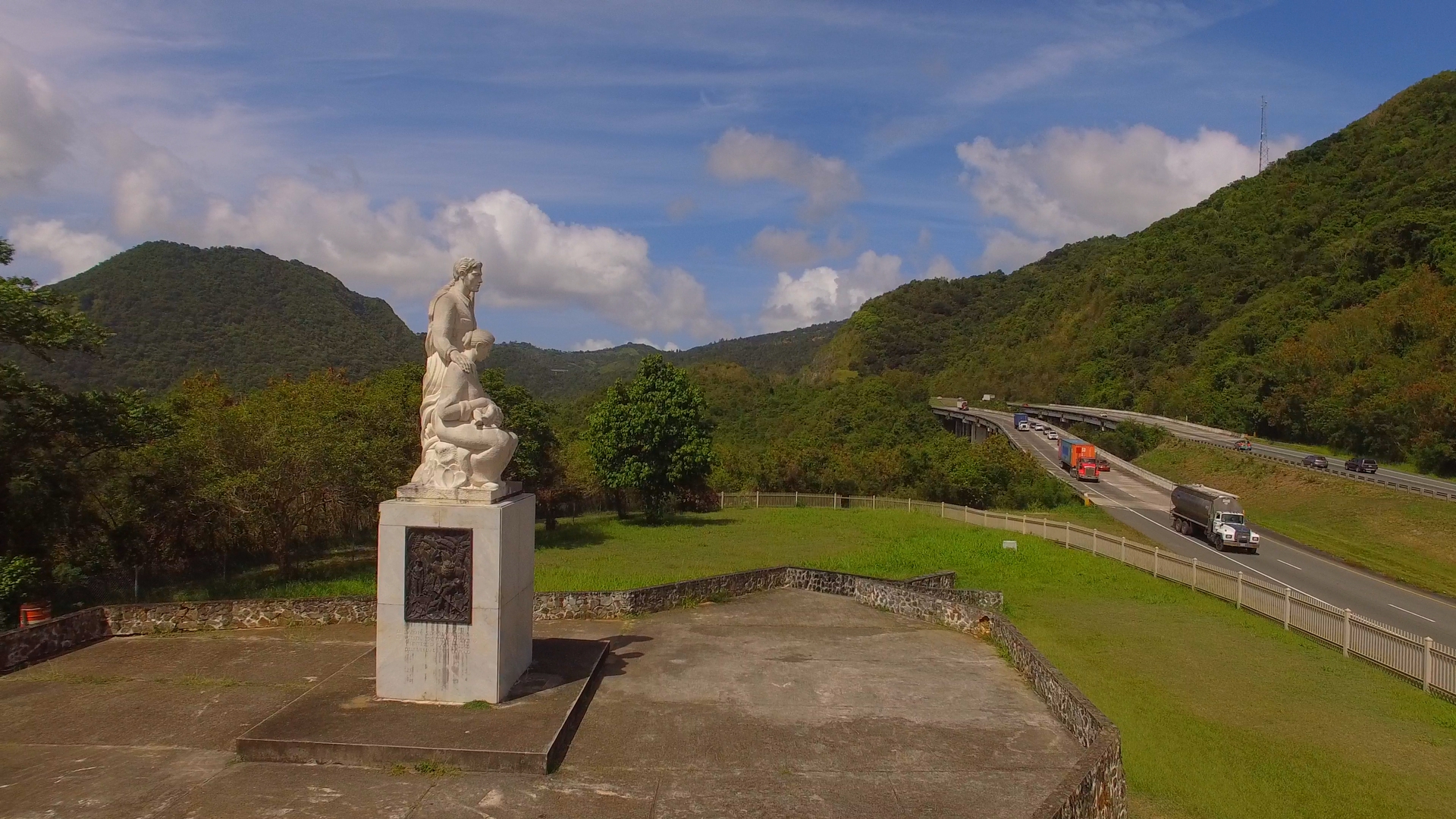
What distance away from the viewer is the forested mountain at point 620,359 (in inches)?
5005

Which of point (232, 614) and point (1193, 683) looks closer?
point (1193, 683)

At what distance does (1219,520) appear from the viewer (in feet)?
89.2

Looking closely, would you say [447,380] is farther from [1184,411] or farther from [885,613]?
[1184,411]

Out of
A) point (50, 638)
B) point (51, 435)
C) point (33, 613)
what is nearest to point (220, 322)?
point (51, 435)

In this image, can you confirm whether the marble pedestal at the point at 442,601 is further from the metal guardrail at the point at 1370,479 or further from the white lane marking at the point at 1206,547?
the metal guardrail at the point at 1370,479

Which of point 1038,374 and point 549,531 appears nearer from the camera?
point 549,531

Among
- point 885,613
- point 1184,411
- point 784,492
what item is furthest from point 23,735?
point 1184,411

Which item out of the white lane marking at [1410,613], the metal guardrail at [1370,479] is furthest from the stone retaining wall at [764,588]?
the metal guardrail at [1370,479]

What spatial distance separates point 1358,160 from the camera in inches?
2884

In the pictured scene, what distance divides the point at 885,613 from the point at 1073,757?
697cm

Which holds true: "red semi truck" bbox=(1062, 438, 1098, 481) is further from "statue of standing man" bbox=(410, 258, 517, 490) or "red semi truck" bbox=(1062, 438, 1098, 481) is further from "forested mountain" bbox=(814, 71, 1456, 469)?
"statue of standing man" bbox=(410, 258, 517, 490)

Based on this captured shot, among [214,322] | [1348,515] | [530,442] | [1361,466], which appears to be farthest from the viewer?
[214,322]

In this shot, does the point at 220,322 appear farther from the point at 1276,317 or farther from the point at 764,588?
the point at 1276,317

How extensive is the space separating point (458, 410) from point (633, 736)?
4227 millimetres
